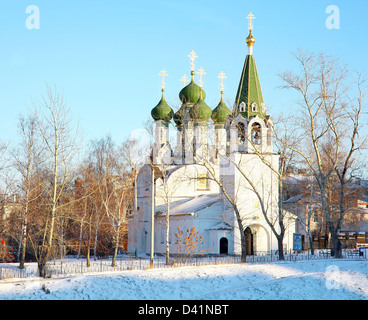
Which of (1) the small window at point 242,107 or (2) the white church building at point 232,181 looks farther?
(1) the small window at point 242,107

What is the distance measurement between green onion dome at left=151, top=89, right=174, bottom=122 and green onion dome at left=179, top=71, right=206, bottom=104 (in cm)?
143

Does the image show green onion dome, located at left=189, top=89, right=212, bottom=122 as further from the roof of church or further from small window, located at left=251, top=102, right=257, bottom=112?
small window, located at left=251, top=102, right=257, bottom=112

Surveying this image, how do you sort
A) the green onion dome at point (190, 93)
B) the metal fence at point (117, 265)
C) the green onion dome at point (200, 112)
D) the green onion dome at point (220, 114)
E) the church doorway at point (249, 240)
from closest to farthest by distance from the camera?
the metal fence at point (117, 265) → the church doorway at point (249, 240) → the green onion dome at point (200, 112) → the green onion dome at point (220, 114) → the green onion dome at point (190, 93)

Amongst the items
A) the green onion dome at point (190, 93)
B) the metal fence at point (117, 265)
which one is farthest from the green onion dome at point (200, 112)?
the metal fence at point (117, 265)

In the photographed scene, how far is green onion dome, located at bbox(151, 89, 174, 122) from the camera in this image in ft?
136

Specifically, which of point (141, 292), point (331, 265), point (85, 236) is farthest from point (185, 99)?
point (141, 292)

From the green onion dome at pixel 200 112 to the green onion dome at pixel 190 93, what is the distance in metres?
1.26

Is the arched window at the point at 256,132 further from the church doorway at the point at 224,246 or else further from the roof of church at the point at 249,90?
the church doorway at the point at 224,246

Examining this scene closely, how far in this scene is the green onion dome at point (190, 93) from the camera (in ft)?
135

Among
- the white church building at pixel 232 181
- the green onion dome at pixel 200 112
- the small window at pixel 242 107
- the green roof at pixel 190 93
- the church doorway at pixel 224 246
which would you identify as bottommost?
the church doorway at pixel 224 246

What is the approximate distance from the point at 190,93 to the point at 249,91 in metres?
7.22

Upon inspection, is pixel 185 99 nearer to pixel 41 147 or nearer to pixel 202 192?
pixel 202 192

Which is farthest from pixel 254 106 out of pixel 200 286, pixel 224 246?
pixel 200 286

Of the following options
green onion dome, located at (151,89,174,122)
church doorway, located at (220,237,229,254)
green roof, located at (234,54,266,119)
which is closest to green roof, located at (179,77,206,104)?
green onion dome, located at (151,89,174,122)
